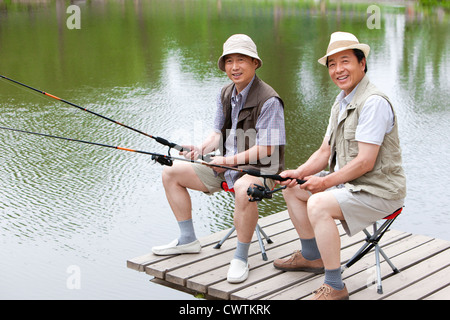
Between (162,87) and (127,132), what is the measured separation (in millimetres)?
2265

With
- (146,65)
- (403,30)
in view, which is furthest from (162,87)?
(403,30)

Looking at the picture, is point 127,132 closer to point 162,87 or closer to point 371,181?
point 162,87

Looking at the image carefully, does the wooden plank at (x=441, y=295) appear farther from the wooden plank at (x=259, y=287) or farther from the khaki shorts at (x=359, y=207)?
the wooden plank at (x=259, y=287)

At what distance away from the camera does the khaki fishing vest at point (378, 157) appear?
10.6 ft

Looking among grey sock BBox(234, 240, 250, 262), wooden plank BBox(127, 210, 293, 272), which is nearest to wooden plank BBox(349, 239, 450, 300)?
grey sock BBox(234, 240, 250, 262)

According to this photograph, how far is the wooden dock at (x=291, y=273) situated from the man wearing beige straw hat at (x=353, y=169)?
0.81 ft

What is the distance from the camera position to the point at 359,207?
10.5 feet

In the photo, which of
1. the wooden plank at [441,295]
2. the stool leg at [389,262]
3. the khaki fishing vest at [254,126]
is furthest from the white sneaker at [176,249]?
the wooden plank at [441,295]

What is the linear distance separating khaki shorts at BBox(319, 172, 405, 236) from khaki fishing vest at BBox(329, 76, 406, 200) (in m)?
0.03

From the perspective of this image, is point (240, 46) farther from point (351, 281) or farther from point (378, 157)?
point (351, 281)

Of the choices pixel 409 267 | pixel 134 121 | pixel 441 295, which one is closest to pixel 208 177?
pixel 409 267

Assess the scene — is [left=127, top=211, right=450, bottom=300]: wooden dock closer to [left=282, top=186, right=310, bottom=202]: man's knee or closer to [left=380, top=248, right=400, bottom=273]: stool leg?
[left=380, top=248, right=400, bottom=273]: stool leg

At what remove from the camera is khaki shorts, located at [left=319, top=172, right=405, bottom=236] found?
126 inches

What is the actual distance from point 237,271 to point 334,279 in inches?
21.0
